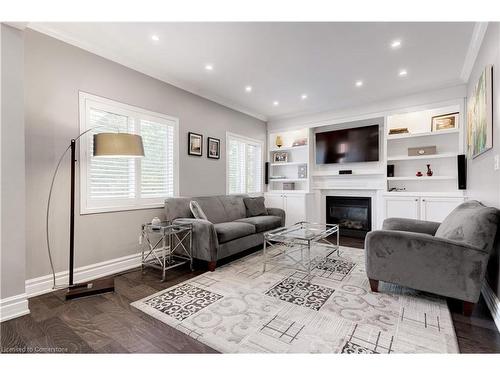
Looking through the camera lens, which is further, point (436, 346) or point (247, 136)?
point (247, 136)

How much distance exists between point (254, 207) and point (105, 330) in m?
3.11

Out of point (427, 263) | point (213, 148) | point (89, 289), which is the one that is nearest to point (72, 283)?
point (89, 289)

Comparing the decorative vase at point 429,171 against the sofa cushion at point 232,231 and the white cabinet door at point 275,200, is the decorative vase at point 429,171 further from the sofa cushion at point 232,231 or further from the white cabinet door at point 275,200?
the sofa cushion at point 232,231

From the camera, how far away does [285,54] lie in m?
3.01

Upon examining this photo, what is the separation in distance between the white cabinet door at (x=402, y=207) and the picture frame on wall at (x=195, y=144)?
349 cm

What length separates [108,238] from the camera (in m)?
3.03

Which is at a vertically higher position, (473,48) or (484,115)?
(473,48)

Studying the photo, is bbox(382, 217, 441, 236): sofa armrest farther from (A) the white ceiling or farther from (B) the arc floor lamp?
(B) the arc floor lamp

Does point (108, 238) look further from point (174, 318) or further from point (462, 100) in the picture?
point (462, 100)

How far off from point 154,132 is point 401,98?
14.2 feet

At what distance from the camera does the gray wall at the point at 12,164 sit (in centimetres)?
196

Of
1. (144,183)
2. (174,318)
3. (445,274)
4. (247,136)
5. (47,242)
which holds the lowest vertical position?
(174,318)

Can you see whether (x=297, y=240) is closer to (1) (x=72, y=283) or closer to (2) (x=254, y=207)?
(2) (x=254, y=207)
